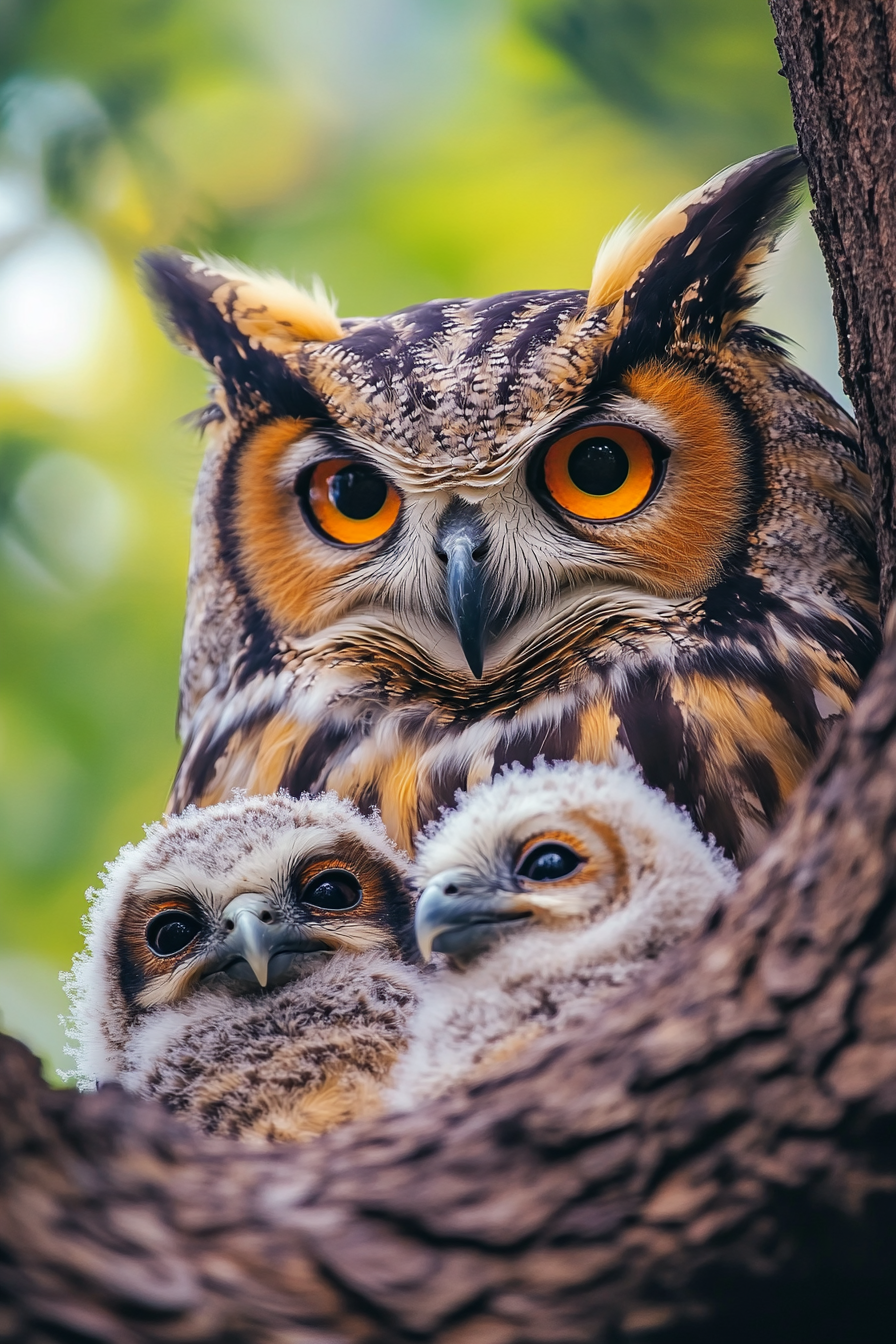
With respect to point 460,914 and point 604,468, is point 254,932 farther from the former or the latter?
point 604,468

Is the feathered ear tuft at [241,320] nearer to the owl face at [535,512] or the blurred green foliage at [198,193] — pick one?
the owl face at [535,512]

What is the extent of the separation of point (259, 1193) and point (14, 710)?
110 inches

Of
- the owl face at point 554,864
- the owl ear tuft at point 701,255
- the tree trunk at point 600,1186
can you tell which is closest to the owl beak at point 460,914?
the owl face at point 554,864

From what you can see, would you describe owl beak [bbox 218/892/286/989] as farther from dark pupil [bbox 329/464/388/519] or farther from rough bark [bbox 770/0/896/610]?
rough bark [bbox 770/0/896/610]

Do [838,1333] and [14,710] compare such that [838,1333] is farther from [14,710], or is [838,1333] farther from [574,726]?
[14,710]

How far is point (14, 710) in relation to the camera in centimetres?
353

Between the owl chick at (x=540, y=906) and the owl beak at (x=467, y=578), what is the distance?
36 cm

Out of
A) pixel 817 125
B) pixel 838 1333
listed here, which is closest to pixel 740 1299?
pixel 838 1333

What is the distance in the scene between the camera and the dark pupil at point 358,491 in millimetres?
2131

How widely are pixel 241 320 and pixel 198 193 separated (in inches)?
59.1

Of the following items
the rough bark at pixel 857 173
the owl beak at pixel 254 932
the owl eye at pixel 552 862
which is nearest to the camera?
the rough bark at pixel 857 173

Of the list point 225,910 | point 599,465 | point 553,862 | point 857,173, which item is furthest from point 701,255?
point 225,910

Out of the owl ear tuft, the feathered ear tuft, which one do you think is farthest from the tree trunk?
the feathered ear tuft

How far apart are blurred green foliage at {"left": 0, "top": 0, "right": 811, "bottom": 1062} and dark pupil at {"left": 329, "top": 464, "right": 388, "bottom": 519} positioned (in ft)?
4.69
